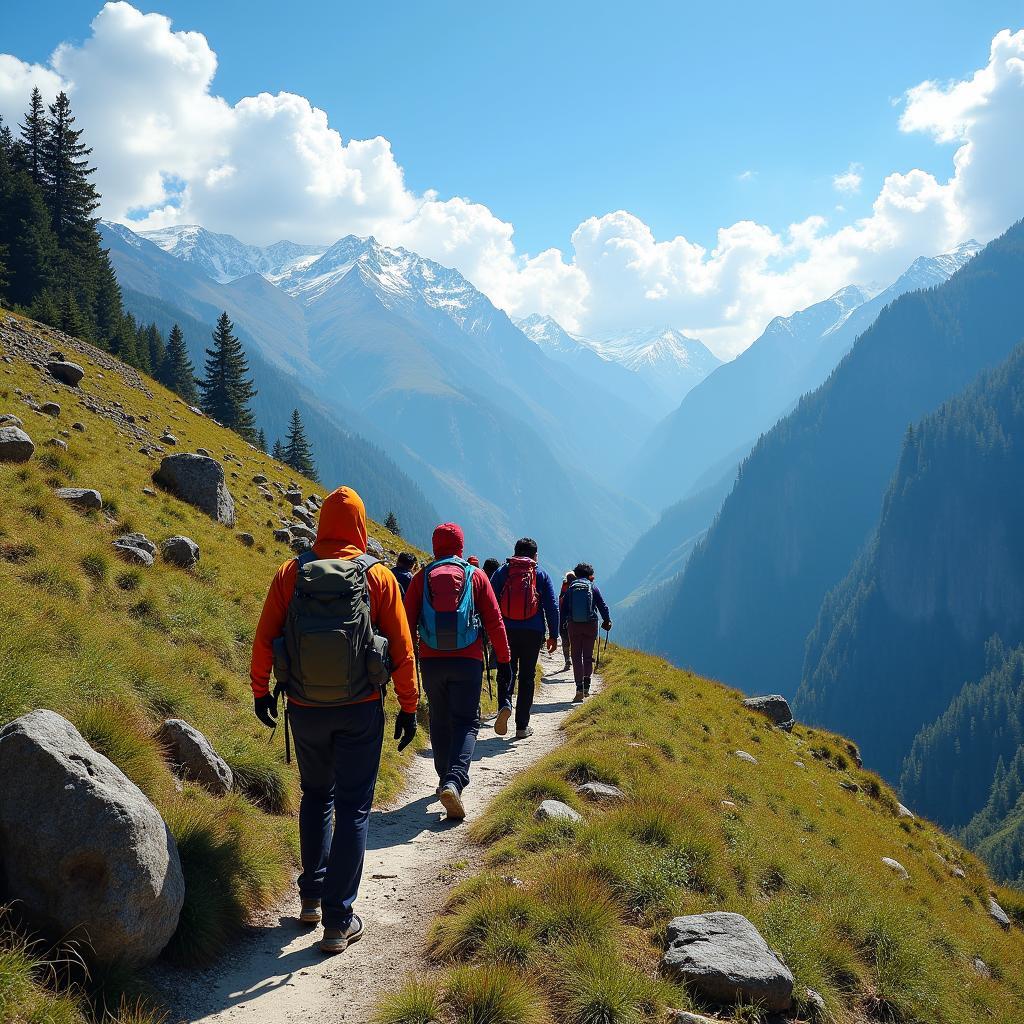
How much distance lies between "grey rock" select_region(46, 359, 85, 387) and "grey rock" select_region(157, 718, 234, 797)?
873 inches

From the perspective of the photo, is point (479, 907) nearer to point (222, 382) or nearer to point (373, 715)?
point (373, 715)

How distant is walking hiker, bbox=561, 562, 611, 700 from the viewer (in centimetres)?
1508

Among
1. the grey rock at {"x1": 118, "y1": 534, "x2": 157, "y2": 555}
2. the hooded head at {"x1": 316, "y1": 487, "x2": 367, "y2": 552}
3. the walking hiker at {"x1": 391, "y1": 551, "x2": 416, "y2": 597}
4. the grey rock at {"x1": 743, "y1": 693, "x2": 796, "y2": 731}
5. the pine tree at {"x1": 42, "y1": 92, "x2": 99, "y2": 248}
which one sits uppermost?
the pine tree at {"x1": 42, "y1": 92, "x2": 99, "y2": 248}

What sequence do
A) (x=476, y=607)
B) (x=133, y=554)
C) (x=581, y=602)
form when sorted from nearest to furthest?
(x=476, y=607), (x=133, y=554), (x=581, y=602)

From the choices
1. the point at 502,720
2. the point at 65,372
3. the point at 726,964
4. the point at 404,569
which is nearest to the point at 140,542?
the point at 404,569

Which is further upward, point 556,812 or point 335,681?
point 335,681

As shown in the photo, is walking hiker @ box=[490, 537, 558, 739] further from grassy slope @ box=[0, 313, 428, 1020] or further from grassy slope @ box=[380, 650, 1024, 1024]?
grassy slope @ box=[0, 313, 428, 1020]

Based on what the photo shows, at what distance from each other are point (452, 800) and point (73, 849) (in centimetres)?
464

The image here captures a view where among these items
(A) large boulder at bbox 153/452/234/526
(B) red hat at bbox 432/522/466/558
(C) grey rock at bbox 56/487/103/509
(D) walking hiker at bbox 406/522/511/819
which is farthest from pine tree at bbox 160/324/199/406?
(D) walking hiker at bbox 406/522/511/819

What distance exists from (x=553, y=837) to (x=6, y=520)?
930cm

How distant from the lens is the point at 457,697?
8.20 metres

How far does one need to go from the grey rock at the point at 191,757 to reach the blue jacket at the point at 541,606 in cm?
603

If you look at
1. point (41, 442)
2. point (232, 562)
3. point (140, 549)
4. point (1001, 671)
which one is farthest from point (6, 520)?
point (1001, 671)

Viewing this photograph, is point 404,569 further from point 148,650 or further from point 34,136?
point 34,136
